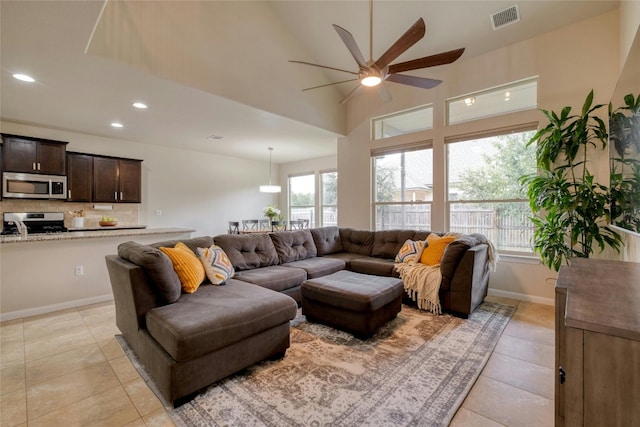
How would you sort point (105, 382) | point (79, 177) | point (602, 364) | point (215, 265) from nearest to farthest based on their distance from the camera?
1. point (602, 364)
2. point (105, 382)
3. point (215, 265)
4. point (79, 177)

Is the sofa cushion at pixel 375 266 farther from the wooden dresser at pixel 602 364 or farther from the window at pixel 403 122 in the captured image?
the wooden dresser at pixel 602 364

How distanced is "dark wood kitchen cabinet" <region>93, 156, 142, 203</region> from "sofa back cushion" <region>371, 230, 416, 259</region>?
4.91 meters

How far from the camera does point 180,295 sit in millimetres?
2271

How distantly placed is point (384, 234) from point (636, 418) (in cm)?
369

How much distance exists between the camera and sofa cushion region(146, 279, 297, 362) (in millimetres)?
1694

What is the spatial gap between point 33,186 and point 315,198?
221 inches

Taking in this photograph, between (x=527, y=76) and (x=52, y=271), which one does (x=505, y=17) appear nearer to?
(x=527, y=76)

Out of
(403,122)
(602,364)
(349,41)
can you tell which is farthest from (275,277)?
(403,122)

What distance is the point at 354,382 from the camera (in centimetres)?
192

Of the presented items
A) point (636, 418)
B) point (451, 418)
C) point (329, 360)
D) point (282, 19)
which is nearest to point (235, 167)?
point (282, 19)

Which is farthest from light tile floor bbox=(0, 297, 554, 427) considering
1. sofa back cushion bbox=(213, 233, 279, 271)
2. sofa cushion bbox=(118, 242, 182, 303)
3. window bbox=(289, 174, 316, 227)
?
window bbox=(289, 174, 316, 227)

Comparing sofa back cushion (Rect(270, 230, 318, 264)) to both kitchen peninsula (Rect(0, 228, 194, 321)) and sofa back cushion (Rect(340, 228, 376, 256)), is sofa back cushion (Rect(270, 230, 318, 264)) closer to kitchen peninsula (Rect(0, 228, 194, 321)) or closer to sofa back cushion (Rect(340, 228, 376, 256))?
sofa back cushion (Rect(340, 228, 376, 256))

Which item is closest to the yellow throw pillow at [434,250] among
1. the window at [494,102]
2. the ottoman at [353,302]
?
the ottoman at [353,302]

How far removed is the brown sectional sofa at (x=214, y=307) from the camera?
5.68 feet
